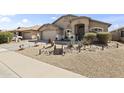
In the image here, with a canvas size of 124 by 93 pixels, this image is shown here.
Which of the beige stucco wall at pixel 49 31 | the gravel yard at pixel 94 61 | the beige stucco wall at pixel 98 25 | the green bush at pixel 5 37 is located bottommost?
the gravel yard at pixel 94 61

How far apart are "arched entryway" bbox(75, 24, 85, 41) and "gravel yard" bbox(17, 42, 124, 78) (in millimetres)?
2610

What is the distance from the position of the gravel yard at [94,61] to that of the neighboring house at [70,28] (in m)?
2.62

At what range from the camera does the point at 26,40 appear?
Answer: 2491cm

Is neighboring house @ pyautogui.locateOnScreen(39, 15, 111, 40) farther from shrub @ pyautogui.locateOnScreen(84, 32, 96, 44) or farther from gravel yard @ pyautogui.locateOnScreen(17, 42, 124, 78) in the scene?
gravel yard @ pyautogui.locateOnScreen(17, 42, 124, 78)

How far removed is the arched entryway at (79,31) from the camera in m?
22.0

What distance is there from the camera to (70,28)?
76.1 ft

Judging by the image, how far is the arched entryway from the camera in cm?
2202

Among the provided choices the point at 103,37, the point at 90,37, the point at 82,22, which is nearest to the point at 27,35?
the point at 82,22

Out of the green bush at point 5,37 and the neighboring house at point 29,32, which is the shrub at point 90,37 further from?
the green bush at point 5,37

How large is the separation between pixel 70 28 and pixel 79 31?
986 mm

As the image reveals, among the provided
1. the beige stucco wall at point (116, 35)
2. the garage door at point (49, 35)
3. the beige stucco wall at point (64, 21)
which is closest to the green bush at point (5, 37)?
the garage door at point (49, 35)

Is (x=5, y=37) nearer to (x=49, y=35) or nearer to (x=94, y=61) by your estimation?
(x=49, y=35)

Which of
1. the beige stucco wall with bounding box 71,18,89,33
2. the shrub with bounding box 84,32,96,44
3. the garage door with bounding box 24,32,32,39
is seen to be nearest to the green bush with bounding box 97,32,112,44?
the shrub with bounding box 84,32,96,44
